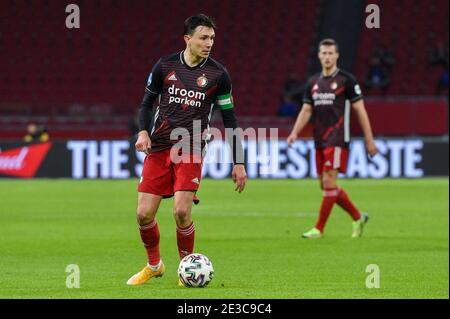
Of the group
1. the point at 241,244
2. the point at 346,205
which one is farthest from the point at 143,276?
the point at 346,205

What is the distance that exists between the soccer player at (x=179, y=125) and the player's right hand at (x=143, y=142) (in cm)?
10

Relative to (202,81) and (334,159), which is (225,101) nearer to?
(202,81)

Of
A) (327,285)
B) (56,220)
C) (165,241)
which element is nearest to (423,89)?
(56,220)

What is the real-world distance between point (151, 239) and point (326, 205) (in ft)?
16.4

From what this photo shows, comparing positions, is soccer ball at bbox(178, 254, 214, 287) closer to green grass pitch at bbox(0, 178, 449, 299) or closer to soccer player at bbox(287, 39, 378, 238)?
green grass pitch at bbox(0, 178, 449, 299)

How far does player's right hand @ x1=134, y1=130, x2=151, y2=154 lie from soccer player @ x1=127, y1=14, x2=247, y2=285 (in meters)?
0.10

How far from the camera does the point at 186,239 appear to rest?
9406mm

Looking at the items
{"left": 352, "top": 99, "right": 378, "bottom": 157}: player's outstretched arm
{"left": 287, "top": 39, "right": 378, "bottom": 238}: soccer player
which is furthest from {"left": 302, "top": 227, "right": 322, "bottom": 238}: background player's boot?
{"left": 352, "top": 99, "right": 378, "bottom": 157}: player's outstretched arm

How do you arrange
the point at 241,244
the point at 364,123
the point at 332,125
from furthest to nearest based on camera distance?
the point at 332,125, the point at 364,123, the point at 241,244

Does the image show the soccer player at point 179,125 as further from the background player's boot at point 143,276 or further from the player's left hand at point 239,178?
the player's left hand at point 239,178

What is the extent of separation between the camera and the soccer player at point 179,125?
9.30 meters

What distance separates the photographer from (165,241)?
13.9 metres

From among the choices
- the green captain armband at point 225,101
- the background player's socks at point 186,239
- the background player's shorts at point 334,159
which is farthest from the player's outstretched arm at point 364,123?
the background player's socks at point 186,239

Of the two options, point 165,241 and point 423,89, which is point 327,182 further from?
point 423,89
